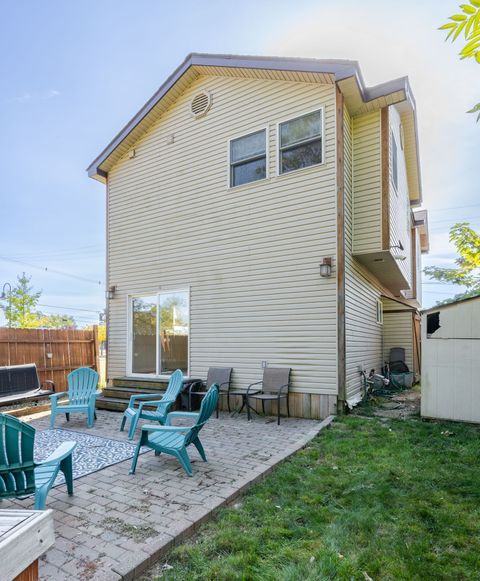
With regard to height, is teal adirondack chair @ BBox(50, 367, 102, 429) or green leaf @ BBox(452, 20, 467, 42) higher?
green leaf @ BBox(452, 20, 467, 42)

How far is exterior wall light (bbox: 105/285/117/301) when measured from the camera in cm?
1005

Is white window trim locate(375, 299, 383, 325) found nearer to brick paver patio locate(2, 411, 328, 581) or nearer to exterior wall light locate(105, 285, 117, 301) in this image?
brick paver patio locate(2, 411, 328, 581)

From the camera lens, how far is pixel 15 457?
2.75 m

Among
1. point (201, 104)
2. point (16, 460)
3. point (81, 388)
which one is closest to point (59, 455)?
point (16, 460)

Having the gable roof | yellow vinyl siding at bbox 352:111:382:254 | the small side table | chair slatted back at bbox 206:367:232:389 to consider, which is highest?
the gable roof

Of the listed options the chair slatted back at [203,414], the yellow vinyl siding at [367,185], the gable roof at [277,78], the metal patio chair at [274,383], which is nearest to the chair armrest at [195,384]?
the metal patio chair at [274,383]

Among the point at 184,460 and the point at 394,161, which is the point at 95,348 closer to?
the point at 184,460

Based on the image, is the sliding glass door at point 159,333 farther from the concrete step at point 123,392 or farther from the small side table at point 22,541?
the small side table at point 22,541

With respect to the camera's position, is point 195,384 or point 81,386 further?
point 195,384

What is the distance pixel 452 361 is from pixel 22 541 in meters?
6.67

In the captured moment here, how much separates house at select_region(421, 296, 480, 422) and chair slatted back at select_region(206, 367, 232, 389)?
3563 millimetres

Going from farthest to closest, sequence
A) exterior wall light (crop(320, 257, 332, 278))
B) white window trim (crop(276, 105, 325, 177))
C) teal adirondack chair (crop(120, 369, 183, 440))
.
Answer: white window trim (crop(276, 105, 325, 177)) → exterior wall light (crop(320, 257, 332, 278)) → teal adirondack chair (crop(120, 369, 183, 440))

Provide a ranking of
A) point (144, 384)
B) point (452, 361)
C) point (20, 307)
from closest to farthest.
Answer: point (452, 361) < point (144, 384) < point (20, 307)

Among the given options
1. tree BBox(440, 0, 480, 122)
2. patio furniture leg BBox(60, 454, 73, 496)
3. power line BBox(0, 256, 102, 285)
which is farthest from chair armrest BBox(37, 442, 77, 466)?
power line BBox(0, 256, 102, 285)
